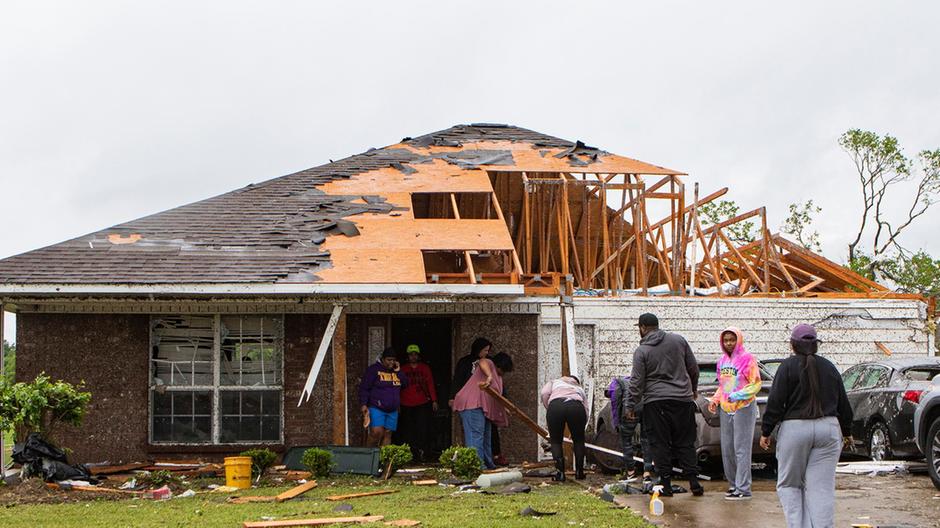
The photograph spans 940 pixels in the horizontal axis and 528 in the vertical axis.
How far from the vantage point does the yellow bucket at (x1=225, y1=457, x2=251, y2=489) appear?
475 inches

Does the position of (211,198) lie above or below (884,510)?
above

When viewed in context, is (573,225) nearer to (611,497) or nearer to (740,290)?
(740,290)

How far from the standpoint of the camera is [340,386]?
42.4ft

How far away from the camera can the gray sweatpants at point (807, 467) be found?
7301mm

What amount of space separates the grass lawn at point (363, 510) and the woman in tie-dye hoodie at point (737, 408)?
48.4 inches

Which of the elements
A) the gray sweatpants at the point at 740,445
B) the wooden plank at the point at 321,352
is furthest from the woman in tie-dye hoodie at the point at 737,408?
the wooden plank at the point at 321,352

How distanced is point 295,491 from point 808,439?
545 centimetres

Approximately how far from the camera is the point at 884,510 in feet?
29.5

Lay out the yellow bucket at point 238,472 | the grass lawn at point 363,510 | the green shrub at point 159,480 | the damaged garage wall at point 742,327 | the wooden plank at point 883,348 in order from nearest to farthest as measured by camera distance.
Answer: the grass lawn at point 363,510, the yellow bucket at point 238,472, the green shrub at point 159,480, the damaged garage wall at point 742,327, the wooden plank at point 883,348

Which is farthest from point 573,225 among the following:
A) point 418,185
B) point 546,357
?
point 546,357

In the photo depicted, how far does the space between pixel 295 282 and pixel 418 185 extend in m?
4.67

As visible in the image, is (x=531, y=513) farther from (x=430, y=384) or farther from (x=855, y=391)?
(x=855, y=391)

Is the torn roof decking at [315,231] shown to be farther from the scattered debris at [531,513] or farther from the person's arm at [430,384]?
the scattered debris at [531,513]

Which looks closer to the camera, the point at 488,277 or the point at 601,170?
the point at 488,277
